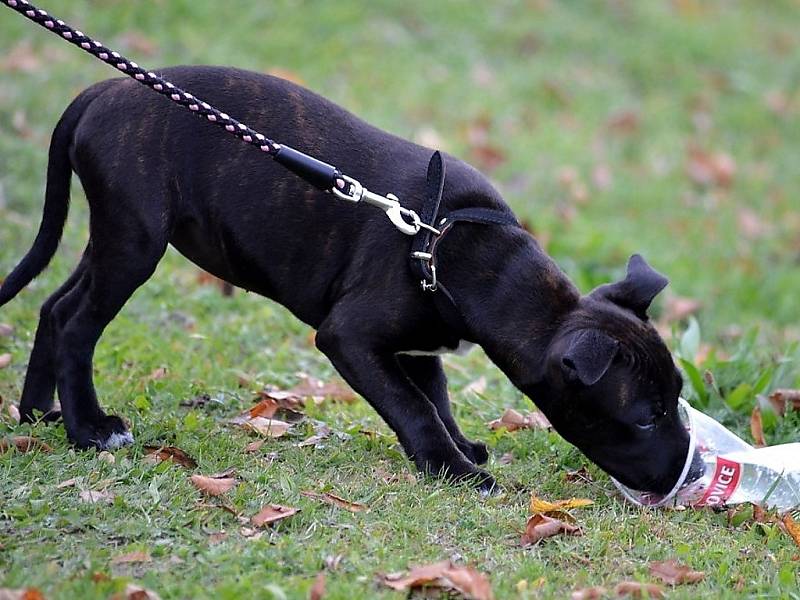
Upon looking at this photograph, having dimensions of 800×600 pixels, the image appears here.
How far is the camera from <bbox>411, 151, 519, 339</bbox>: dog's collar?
4.20 metres

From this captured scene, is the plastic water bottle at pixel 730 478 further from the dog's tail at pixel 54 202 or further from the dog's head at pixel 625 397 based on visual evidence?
the dog's tail at pixel 54 202

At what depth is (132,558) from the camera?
342 cm

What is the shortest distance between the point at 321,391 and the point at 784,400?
6.99 ft

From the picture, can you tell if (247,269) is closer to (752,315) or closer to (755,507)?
(755,507)

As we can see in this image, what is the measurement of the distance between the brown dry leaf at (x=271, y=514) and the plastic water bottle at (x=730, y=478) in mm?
1314

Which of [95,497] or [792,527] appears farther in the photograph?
[792,527]

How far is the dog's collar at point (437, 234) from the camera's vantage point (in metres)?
4.20

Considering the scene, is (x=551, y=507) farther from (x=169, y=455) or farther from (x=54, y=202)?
(x=54, y=202)

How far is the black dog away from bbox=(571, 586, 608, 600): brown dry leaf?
76 centimetres

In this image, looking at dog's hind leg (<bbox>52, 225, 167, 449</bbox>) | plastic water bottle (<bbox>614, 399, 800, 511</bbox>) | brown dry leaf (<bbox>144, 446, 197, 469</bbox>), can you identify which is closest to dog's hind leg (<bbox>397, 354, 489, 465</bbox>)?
plastic water bottle (<bbox>614, 399, 800, 511</bbox>)

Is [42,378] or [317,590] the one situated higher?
[317,590]

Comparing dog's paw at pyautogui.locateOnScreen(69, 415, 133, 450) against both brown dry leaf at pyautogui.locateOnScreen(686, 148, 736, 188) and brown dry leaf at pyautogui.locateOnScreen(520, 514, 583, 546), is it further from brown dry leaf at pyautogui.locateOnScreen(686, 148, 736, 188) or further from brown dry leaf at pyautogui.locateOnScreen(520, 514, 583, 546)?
brown dry leaf at pyautogui.locateOnScreen(686, 148, 736, 188)

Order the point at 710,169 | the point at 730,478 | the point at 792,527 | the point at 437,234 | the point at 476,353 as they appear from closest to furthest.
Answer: the point at 792,527, the point at 437,234, the point at 730,478, the point at 476,353, the point at 710,169

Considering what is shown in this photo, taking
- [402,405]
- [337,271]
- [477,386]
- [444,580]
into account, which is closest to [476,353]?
[477,386]
